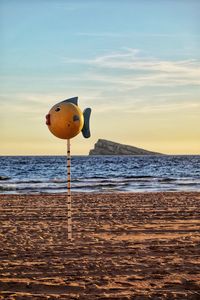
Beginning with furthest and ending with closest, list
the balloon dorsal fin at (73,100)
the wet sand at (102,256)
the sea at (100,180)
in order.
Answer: the sea at (100,180) < the balloon dorsal fin at (73,100) < the wet sand at (102,256)

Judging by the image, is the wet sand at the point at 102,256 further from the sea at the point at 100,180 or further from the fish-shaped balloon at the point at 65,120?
the sea at the point at 100,180

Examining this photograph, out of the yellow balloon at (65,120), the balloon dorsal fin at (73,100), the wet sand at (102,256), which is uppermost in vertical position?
the balloon dorsal fin at (73,100)

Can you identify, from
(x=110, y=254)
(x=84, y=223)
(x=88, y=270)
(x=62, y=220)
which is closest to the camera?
(x=88, y=270)

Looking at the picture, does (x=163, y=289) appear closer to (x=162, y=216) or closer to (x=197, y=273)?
(x=197, y=273)

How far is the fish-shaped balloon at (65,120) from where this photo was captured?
9633 mm

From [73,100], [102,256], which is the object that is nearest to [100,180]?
[73,100]

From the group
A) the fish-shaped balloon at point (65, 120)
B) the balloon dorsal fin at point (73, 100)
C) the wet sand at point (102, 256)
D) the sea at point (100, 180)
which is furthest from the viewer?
the sea at point (100, 180)

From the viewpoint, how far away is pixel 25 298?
19.8 ft

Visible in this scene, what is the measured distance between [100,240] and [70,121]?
2.45 meters

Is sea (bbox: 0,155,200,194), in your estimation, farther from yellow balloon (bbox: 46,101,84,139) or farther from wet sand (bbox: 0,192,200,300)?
yellow balloon (bbox: 46,101,84,139)

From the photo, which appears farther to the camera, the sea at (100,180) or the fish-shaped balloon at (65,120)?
the sea at (100,180)

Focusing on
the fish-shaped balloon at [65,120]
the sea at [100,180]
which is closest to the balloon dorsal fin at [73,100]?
the fish-shaped balloon at [65,120]

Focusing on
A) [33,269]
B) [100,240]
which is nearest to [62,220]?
[100,240]

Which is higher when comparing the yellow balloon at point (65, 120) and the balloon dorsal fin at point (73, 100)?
the balloon dorsal fin at point (73, 100)
